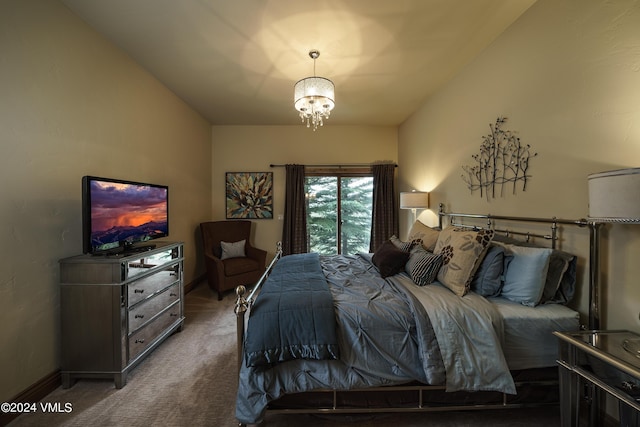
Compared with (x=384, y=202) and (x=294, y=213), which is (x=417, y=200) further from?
(x=294, y=213)

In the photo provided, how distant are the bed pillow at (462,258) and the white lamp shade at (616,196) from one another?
0.71 m

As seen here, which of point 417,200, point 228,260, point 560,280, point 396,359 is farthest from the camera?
point 228,260

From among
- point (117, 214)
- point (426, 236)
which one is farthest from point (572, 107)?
point (117, 214)

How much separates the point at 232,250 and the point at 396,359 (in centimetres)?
316

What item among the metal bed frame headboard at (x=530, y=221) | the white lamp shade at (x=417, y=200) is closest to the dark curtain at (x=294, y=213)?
the white lamp shade at (x=417, y=200)

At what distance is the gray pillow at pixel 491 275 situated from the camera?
69.1 inches

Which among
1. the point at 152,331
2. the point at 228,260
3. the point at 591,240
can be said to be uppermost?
the point at 591,240

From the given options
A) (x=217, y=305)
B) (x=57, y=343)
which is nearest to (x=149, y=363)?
(x=57, y=343)

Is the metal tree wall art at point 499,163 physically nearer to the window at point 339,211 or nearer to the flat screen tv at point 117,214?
the window at point 339,211

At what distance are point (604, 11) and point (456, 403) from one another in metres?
2.59

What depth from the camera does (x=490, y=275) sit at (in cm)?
177

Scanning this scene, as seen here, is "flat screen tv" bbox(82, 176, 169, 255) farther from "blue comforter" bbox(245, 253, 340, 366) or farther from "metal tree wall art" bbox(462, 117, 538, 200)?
"metal tree wall art" bbox(462, 117, 538, 200)

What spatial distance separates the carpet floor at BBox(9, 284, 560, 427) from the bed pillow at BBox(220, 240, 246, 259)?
178cm

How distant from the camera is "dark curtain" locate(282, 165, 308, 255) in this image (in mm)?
4660
